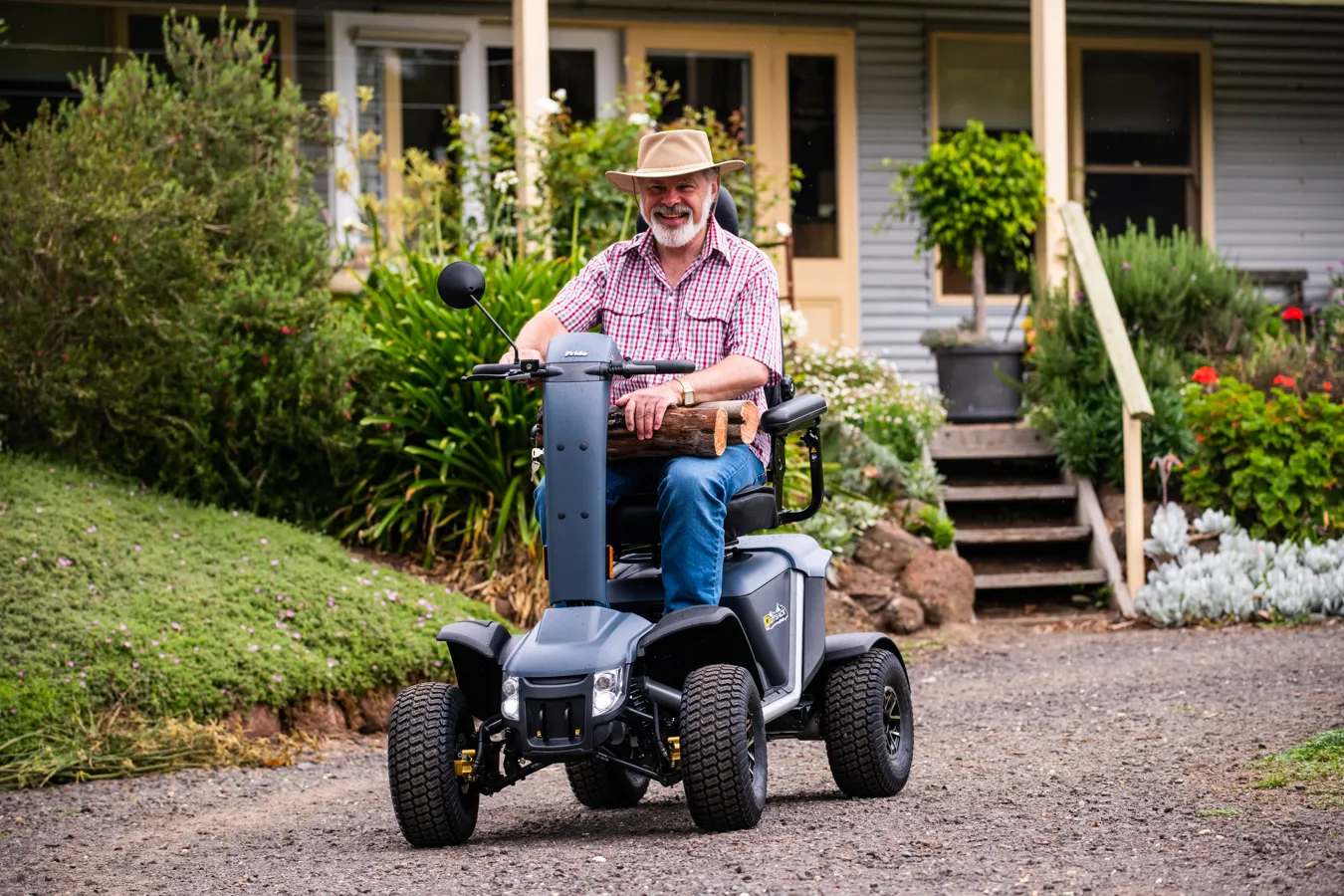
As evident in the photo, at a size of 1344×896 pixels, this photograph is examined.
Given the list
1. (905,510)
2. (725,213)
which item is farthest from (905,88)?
(725,213)

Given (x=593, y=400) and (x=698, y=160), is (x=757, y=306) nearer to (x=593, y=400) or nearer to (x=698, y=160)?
(x=698, y=160)

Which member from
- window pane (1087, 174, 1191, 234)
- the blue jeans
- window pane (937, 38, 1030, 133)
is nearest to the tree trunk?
window pane (937, 38, 1030, 133)

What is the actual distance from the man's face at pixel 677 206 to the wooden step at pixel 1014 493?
4854 millimetres

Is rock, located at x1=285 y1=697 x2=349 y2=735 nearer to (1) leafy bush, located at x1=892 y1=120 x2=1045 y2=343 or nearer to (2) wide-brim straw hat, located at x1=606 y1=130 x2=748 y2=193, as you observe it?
(2) wide-brim straw hat, located at x1=606 y1=130 x2=748 y2=193

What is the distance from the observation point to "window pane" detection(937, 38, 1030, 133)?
13086 mm

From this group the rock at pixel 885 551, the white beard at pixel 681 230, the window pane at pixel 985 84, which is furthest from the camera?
the window pane at pixel 985 84

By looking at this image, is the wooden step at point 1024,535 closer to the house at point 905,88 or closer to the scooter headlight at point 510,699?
the house at point 905,88

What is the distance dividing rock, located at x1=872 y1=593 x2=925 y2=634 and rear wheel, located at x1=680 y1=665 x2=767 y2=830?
4.17 meters

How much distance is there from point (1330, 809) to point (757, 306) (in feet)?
6.03

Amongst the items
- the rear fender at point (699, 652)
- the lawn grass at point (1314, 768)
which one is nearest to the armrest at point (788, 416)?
the rear fender at point (699, 652)

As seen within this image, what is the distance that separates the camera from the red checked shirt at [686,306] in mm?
4391

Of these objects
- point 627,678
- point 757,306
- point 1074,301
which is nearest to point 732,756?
point 627,678

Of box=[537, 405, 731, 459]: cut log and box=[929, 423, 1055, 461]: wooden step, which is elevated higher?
box=[537, 405, 731, 459]: cut log

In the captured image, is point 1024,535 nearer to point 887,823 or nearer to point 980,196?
point 980,196
